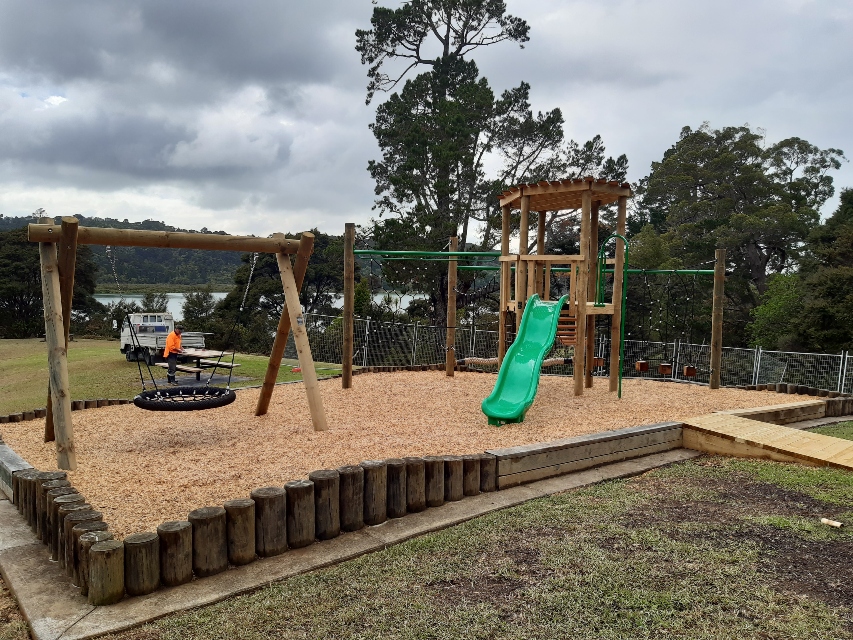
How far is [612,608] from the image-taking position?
3.10 metres

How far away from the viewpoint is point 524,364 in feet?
27.2

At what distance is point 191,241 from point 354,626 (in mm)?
4727

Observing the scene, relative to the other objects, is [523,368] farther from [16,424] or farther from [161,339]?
[161,339]

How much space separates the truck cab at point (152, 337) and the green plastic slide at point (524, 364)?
29.7 ft

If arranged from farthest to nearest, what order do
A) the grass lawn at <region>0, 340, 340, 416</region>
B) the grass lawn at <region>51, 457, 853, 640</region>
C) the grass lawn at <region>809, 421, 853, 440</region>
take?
the grass lawn at <region>0, 340, 340, 416</region>, the grass lawn at <region>809, 421, 853, 440</region>, the grass lawn at <region>51, 457, 853, 640</region>

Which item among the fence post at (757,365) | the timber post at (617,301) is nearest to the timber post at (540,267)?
the timber post at (617,301)

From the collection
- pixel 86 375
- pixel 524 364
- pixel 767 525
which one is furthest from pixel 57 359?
pixel 86 375

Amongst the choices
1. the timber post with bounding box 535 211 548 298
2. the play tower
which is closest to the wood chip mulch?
the play tower

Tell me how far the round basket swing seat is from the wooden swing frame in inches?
28.3

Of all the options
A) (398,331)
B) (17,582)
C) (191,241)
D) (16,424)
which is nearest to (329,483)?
(17,582)

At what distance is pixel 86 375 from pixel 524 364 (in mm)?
10212

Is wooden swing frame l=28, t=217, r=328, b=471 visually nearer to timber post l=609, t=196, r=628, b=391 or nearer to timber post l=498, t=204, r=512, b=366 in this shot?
timber post l=498, t=204, r=512, b=366

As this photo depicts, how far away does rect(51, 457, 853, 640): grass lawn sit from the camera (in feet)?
9.63

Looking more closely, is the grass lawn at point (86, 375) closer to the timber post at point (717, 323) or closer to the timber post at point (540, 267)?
the timber post at point (540, 267)
